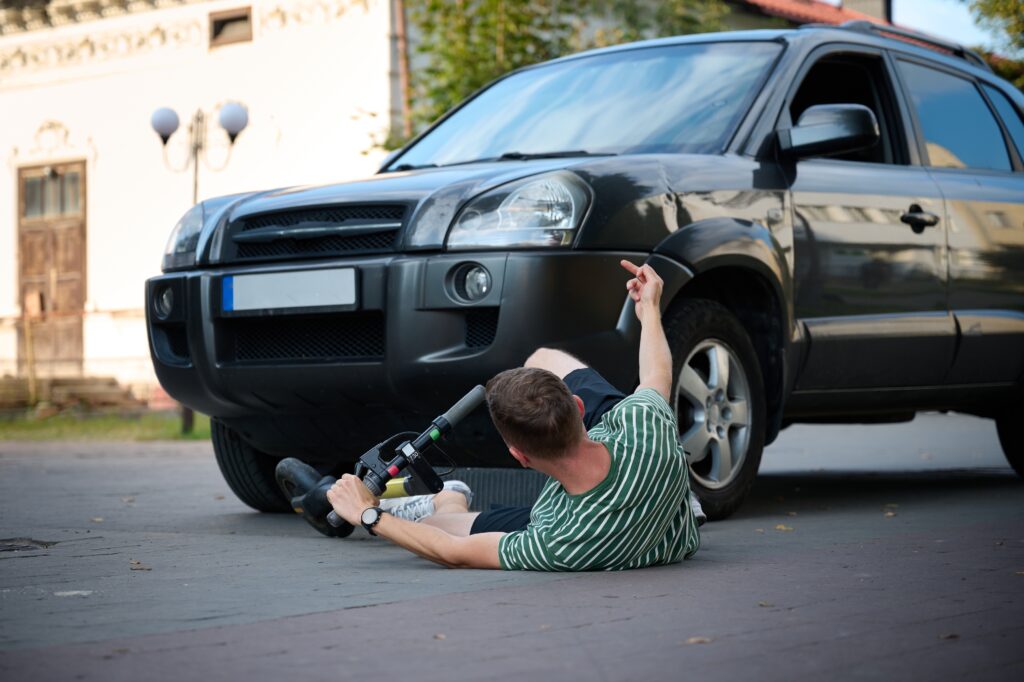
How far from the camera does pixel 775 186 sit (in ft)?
20.0

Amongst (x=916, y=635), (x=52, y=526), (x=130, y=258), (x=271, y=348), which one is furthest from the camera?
(x=130, y=258)

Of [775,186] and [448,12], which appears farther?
[448,12]

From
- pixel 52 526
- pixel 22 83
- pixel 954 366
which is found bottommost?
pixel 52 526

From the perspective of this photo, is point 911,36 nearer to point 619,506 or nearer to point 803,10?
point 619,506

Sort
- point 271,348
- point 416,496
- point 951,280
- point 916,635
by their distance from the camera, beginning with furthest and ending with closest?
point 951,280 → point 271,348 → point 416,496 → point 916,635

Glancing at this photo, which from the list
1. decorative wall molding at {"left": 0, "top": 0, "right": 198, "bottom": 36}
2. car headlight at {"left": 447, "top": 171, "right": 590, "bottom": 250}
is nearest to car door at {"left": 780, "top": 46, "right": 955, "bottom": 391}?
car headlight at {"left": 447, "top": 171, "right": 590, "bottom": 250}

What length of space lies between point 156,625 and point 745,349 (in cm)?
285

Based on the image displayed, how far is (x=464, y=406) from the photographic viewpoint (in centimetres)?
497

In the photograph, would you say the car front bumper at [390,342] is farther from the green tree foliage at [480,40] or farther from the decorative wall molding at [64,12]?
the decorative wall molding at [64,12]

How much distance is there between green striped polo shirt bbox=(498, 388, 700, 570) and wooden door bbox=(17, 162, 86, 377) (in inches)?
719

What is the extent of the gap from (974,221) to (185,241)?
3347 mm

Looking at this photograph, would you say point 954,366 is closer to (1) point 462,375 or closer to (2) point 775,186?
(2) point 775,186

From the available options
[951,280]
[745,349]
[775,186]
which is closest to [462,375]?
[745,349]

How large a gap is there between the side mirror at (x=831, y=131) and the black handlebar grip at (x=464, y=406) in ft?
5.96
